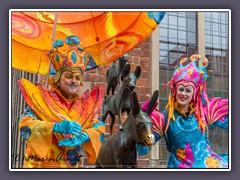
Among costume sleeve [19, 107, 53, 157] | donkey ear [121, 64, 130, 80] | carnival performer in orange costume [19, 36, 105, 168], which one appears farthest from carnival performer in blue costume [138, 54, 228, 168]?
costume sleeve [19, 107, 53, 157]

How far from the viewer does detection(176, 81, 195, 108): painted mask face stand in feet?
7.69

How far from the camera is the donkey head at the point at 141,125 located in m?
2.10

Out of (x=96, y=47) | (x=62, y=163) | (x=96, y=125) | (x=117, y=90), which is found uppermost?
(x=96, y=47)

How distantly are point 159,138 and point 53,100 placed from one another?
508 mm

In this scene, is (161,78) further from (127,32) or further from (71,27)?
(71,27)

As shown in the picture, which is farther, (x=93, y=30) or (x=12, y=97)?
(x=93, y=30)

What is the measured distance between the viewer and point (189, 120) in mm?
2381

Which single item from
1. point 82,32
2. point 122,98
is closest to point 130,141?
point 122,98

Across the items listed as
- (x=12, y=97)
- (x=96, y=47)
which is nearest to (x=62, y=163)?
(x=12, y=97)

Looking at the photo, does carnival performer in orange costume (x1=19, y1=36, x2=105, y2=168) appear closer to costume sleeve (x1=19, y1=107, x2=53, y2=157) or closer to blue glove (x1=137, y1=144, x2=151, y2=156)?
costume sleeve (x1=19, y1=107, x2=53, y2=157)

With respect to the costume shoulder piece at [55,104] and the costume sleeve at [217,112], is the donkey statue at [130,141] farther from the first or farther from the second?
the costume sleeve at [217,112]

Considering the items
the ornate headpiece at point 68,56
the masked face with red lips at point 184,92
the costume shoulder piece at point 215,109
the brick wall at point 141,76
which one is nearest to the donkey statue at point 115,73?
the brick wall at point 141,76

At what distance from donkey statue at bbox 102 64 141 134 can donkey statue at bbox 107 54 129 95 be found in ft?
0.11

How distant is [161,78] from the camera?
8.12ft
